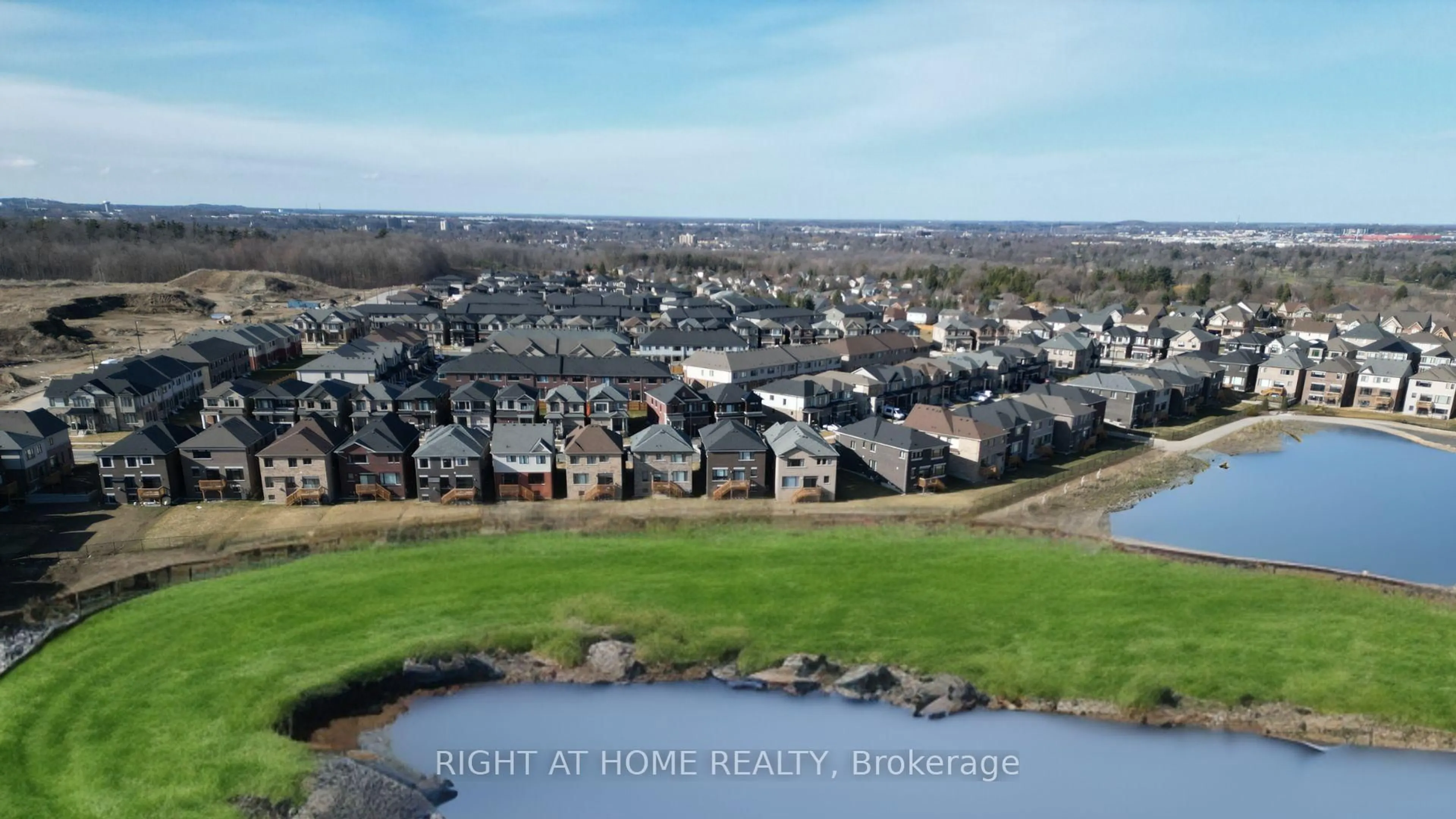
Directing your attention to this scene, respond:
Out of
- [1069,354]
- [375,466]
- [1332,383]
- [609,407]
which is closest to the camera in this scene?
[375,466]

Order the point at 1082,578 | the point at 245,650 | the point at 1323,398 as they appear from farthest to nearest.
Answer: the point at 1323,398 < the point at 1082,578 < the point at 245,650

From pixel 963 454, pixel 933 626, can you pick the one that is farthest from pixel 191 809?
pixel 963 454

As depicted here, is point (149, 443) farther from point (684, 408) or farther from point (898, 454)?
point (898, 454)

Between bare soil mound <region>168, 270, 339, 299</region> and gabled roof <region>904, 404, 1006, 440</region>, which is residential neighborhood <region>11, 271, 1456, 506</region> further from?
bare soil mound <region>168, 270, 339, 299</region>

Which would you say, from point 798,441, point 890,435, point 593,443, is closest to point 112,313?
point 593,443

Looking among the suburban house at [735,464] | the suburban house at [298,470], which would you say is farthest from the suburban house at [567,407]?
the suburban house at [298,470]

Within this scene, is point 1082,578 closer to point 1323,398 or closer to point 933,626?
point 933,626
